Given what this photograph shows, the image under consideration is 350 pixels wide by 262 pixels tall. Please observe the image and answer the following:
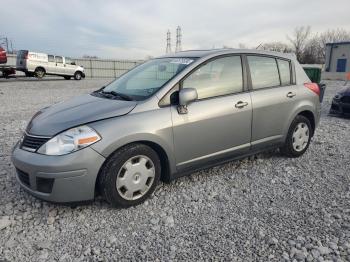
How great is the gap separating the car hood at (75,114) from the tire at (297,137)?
99.7 inches

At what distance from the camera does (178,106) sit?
10.5 ft

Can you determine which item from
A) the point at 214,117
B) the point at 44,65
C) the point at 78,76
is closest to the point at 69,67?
the point at 78,76

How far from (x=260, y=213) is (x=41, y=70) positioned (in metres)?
20.7

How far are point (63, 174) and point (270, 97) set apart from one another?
9.12ft

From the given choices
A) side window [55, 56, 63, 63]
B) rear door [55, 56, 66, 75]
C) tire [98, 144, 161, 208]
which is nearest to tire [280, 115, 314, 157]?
tire [98, 144, 161, 208]

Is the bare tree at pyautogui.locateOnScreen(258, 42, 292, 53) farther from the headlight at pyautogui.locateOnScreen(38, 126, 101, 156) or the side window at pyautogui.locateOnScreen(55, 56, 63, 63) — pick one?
the side window at pyautogui.locateOnScreen(55, 56, 63, 63)

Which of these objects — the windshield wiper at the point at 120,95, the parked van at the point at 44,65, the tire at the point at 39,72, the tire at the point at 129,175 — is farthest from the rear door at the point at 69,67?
the tire at the point at 129,175

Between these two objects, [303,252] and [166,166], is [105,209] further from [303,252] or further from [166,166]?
[303,252]

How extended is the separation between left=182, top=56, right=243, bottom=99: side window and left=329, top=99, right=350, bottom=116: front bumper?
16.9 feet

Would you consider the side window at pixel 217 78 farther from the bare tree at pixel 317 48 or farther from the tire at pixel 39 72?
the bare tree at pixel 317 48

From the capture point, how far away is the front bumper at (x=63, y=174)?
2.67 meters

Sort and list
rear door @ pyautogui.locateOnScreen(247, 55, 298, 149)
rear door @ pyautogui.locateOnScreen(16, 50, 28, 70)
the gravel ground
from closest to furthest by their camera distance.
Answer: the gravel ground → rear door @ pyautogui.locateOnScreen(247, 55, 298, 149) → rear door @ pyautogui.locateOnScreen(16, 50, 28, 70)

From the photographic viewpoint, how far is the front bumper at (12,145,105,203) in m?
2.67

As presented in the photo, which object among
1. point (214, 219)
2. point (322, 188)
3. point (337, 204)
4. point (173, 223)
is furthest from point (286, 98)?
point (173, 223)
